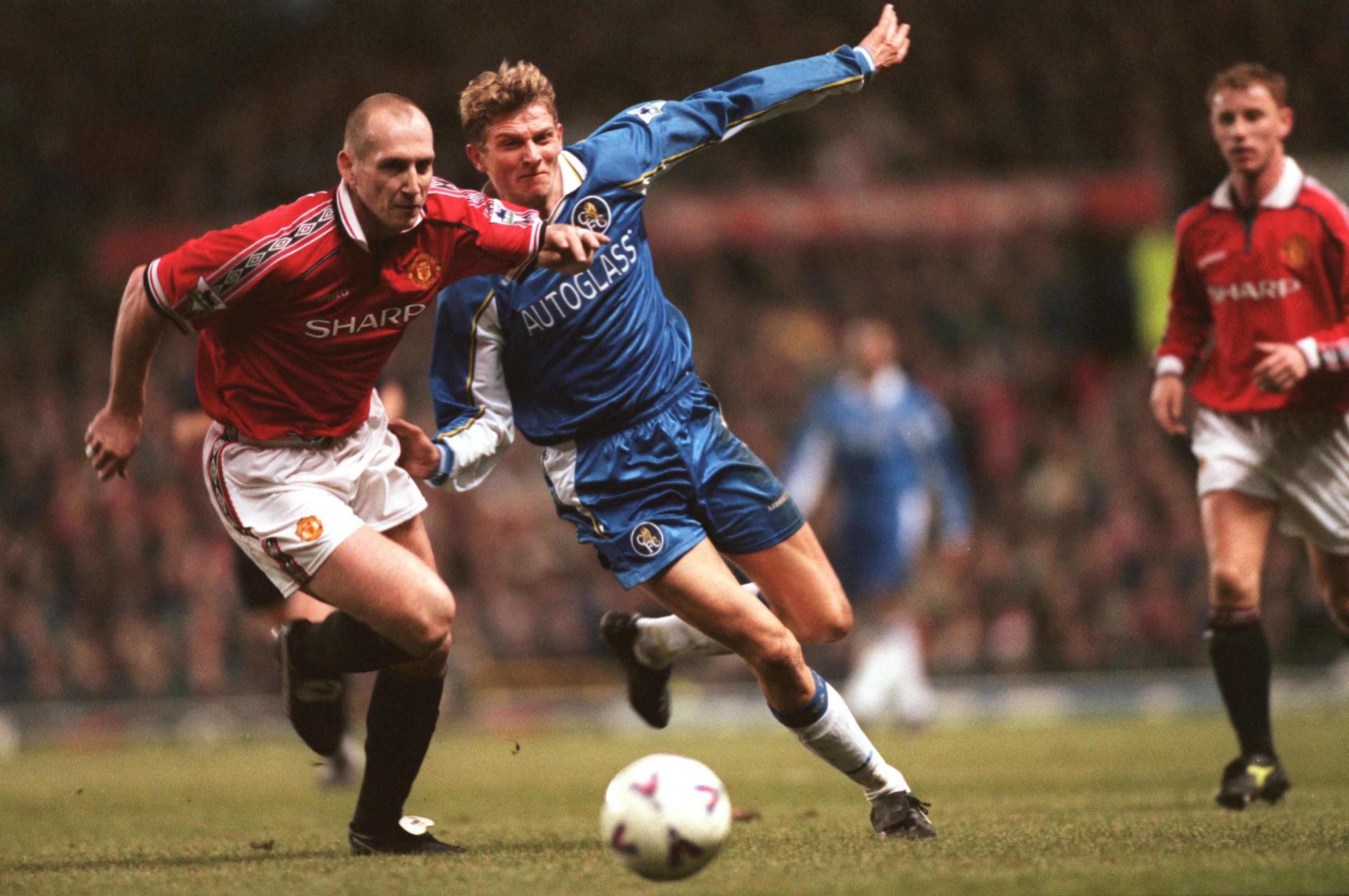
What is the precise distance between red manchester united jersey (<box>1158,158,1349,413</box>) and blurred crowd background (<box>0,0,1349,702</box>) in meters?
7.55

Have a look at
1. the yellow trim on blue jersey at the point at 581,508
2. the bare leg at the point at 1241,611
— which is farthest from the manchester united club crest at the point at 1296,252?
the yellow trim on blue jersey at the point at 581,508

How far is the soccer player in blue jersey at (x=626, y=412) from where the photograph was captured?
511cm

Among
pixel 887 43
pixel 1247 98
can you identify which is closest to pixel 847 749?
pixel 887 43

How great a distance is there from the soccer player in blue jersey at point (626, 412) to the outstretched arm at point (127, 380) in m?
0.89

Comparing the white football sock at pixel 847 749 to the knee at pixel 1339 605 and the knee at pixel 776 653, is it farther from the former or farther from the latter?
the knee at pixel 1339 605

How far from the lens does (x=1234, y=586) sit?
6.23 m

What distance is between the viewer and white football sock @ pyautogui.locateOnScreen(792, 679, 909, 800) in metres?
5.07

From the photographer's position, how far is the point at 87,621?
570 inches

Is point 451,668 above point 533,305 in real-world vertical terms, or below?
below

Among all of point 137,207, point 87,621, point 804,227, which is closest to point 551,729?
point 87,621

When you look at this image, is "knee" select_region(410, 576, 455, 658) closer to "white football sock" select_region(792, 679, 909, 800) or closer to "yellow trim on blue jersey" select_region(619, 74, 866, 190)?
"white football sock" select_region(792, 679, 909, 800)

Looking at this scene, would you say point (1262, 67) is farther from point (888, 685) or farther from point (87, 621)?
point (87, 621)

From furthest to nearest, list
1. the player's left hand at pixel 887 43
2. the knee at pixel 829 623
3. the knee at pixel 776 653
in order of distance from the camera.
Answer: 1. the player's left hand at pixel 887 43
2. the knee at pixel 829 623
3. the knee at pixel 776 653

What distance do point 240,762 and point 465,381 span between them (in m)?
5.84
